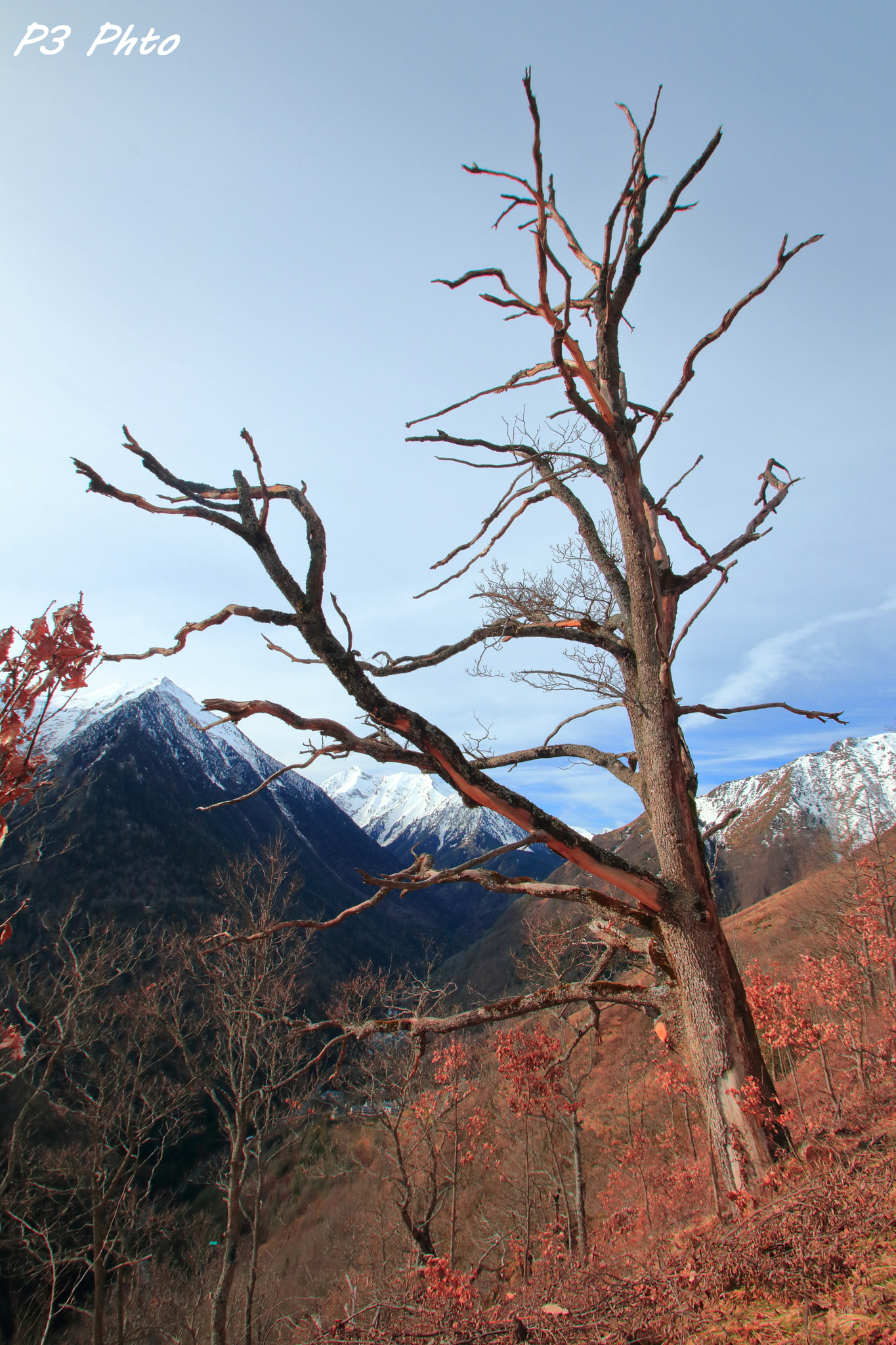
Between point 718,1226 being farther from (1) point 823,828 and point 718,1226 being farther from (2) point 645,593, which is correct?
(1) point 823,828

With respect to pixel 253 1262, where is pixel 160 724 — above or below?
above

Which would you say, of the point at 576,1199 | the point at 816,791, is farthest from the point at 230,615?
the point at 816,791

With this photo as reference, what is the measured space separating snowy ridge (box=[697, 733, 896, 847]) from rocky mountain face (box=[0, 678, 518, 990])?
235 feet

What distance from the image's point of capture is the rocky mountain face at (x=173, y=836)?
58281 millimetres

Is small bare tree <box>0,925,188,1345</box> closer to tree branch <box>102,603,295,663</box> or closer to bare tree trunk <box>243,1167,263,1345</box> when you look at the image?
bare tree trunk <box>243,1167,263,1345</box>

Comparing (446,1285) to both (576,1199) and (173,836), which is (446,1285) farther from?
(173,836)

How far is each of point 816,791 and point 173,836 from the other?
521 ft

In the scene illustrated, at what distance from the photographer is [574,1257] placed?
480 cm

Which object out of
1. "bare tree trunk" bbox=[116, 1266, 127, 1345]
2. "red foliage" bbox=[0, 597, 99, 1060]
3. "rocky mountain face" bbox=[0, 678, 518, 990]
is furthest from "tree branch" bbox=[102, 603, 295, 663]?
"rocky mountain face" bbox=[0, 678, 518, 990]

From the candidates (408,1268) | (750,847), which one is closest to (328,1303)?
(408,1268)

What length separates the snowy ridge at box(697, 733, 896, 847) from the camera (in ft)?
463

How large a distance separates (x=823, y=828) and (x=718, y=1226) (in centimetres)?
16247

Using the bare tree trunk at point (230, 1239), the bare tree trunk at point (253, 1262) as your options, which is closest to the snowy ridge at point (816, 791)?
the bare tree trunk at point (253, 1262)

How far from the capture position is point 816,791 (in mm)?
158625
